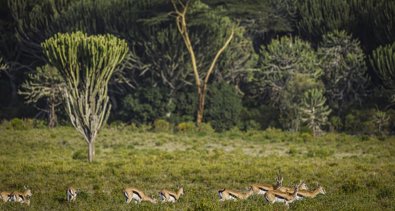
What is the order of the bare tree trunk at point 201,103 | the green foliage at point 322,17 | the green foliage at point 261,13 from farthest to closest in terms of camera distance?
the green foliage at point 322,17 < the bare tree trunk at point 201,103 < the green foliage at point 261,13

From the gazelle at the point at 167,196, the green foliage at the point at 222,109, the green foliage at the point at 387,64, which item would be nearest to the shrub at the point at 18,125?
the green foliage at the point at 222,109

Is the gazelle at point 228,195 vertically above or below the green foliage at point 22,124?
above

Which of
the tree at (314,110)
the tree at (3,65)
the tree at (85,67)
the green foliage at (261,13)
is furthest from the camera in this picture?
the tree at (3,65)

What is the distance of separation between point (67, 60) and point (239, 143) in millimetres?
11835

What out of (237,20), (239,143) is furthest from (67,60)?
(237,20)

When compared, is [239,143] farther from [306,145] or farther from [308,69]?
[308,69]

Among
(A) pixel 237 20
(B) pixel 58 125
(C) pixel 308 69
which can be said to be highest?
(A) pixel 237 20

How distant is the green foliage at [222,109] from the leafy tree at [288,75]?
2243 millimetres

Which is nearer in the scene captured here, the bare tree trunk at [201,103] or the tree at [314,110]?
the tree at [314,110]

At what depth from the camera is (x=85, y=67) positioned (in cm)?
2778

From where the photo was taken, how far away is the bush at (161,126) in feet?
141

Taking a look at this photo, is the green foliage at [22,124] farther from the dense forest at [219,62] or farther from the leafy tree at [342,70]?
the leafy tree at [342,70]

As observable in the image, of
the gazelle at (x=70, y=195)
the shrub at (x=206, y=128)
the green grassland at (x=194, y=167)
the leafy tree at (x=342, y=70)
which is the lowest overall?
the shrub at (x=206, y=128)

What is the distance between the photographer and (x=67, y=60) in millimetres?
27250
